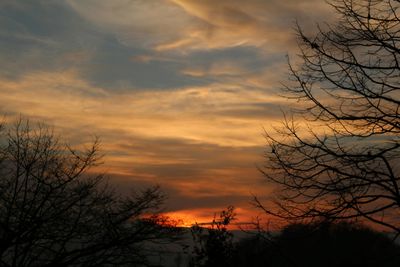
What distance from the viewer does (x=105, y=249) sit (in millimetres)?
16516

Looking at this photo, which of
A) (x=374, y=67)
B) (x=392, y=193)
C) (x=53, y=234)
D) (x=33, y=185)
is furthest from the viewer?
(x=33, y=185)

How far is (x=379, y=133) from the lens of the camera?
945 centimetres

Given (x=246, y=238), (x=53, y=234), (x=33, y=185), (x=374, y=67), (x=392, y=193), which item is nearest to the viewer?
(x=392, y=193)

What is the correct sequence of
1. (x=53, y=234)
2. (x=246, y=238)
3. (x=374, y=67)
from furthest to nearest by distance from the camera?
(x=53, y=234)
(x=246, y=238)
(x=374, y=67)

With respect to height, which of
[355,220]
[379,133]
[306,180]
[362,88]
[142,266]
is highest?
[362,88]

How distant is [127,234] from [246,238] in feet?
25.6

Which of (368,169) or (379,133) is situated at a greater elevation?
(379,133)

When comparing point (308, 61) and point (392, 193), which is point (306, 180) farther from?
point (308, 61)

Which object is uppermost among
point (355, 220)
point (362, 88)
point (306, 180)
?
point (362, 88)

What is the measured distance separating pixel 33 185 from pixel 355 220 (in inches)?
441

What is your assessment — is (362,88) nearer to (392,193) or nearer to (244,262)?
(392,193)

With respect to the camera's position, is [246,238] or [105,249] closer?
[246,238]

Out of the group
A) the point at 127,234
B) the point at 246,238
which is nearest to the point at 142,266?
the point at 127,234

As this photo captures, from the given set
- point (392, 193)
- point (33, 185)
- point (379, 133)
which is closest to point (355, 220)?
point (392, 193)
